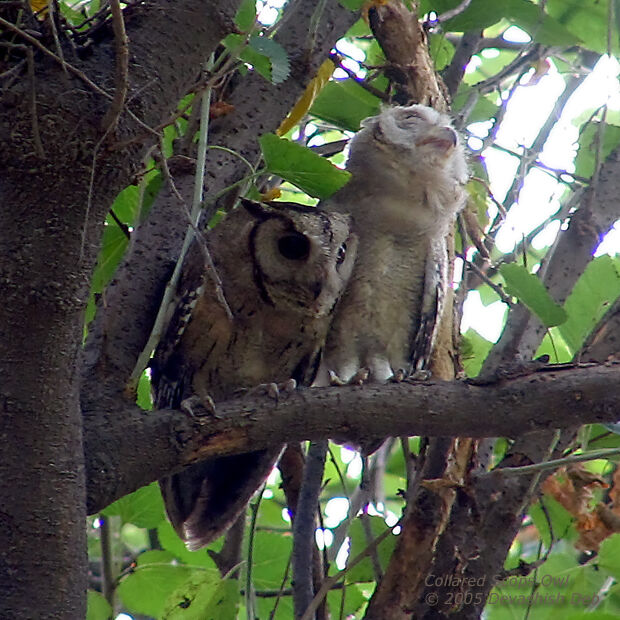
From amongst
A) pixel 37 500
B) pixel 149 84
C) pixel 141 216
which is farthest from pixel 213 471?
pixel 149 84

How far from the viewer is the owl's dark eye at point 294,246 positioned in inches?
99.6

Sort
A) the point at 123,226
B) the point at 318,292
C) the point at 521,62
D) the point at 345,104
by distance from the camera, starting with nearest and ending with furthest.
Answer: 1. the point at 123,226
2. the point at 318,292
3. the point at 345,104
4. the point at 521,62

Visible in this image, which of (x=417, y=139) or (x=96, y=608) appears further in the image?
(x=417, y=139)

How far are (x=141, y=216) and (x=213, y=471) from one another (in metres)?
0.81

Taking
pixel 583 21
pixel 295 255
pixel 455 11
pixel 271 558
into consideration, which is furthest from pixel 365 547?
pixel 583 21

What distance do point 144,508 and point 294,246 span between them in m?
0.87

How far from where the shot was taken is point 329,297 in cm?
271

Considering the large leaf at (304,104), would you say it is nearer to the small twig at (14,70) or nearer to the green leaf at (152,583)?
the small twig at (14,70)

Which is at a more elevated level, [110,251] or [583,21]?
[583,21]

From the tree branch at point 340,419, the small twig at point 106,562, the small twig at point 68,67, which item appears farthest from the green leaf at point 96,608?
the small twig at point 68,67

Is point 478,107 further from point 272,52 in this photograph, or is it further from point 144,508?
point 144,508

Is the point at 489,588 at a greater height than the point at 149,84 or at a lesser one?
lesser

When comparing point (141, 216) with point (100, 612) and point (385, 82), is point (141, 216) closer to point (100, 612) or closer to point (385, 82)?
point (100, 612)

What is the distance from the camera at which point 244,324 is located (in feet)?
9.04
